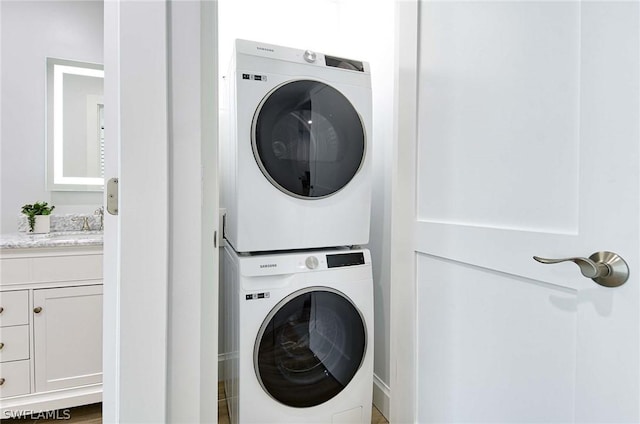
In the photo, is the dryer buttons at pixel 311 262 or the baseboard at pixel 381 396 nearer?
the dryer buttons at pixel 311 262

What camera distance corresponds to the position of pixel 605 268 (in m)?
0.66

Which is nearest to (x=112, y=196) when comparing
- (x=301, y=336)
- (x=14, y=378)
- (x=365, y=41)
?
(x=301, y=336)

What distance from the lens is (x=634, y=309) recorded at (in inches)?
24.5

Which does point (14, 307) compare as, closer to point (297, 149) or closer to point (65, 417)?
point (65, 417)

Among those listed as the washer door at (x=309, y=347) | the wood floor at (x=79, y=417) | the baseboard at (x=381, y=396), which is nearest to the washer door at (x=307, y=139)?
the washer door at (x=309, y=347)

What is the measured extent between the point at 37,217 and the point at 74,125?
2.02 ft

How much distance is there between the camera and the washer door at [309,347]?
52.2 inches

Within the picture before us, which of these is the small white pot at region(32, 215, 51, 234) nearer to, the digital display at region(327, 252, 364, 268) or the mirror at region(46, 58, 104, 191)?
the mirror at region(46, 58, 104, 191)

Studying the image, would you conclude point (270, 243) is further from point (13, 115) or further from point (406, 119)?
point (13, 115)

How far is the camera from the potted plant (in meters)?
1.81

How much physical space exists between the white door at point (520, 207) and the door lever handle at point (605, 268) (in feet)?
0.05

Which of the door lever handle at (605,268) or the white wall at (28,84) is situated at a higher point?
the white wall at (28,84)

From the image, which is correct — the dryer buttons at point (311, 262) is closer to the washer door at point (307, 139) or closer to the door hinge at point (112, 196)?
the washer door at point (307, 139)

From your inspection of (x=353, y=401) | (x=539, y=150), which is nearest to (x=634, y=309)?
(x=539, y=150)
